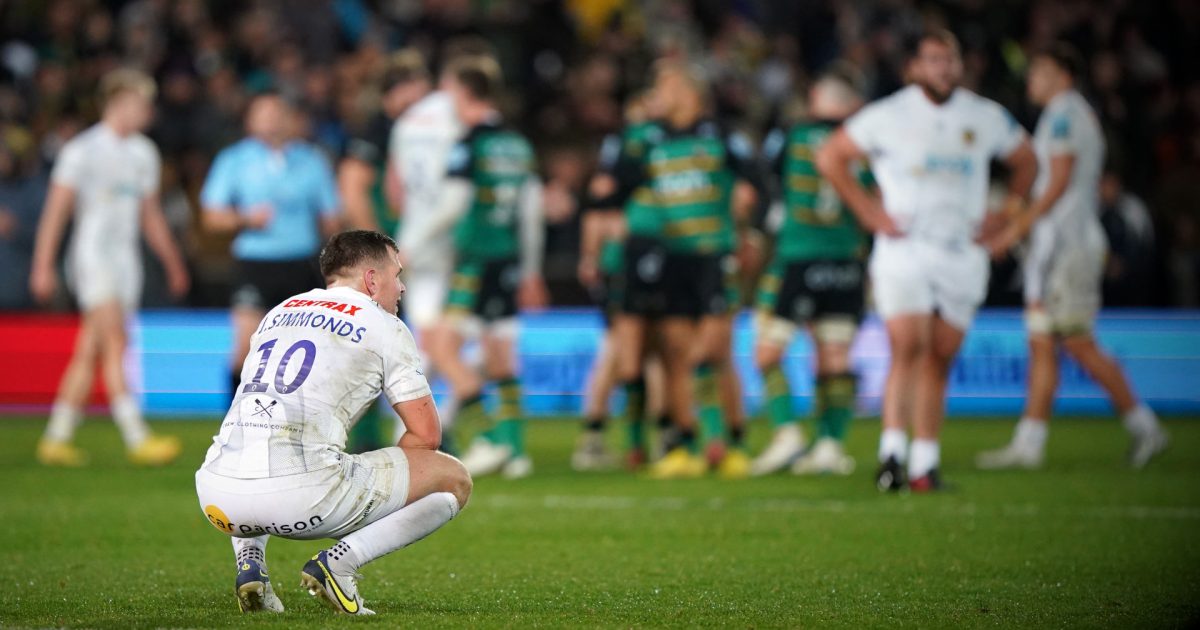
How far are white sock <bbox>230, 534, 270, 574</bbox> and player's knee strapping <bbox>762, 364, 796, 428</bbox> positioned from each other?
20.8ft

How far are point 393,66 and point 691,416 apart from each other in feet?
12.1

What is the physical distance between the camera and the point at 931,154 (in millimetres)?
9953

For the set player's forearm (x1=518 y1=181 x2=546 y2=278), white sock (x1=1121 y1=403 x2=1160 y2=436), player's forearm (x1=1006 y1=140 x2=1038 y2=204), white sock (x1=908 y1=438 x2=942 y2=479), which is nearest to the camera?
white sock (x1=908 y1=438 x2=942 y2=479)

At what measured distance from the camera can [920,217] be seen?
9.97m

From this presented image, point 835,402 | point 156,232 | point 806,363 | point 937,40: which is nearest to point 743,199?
point 835,402

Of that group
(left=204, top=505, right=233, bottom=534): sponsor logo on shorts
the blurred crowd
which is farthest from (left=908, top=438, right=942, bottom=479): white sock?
the blurred crowd

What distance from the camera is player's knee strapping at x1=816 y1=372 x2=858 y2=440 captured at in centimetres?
1168

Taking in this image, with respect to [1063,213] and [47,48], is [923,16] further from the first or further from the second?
[47,48]

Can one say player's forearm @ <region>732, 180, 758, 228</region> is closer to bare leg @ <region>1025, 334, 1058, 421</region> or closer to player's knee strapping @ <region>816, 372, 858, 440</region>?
player's knee strapping @ <region>816, 372, 858, 440</region>

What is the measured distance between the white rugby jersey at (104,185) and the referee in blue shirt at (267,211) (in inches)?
35.3

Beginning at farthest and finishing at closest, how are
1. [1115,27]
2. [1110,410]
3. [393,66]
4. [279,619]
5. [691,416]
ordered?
[1115,27] < [1110,410] < [393,66] < [691,416] < [279,619]

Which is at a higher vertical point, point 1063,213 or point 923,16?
point 923,16

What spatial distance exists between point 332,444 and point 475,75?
6.44 meters

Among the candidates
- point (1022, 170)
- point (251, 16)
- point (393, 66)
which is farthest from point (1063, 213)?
point (251, 16)
